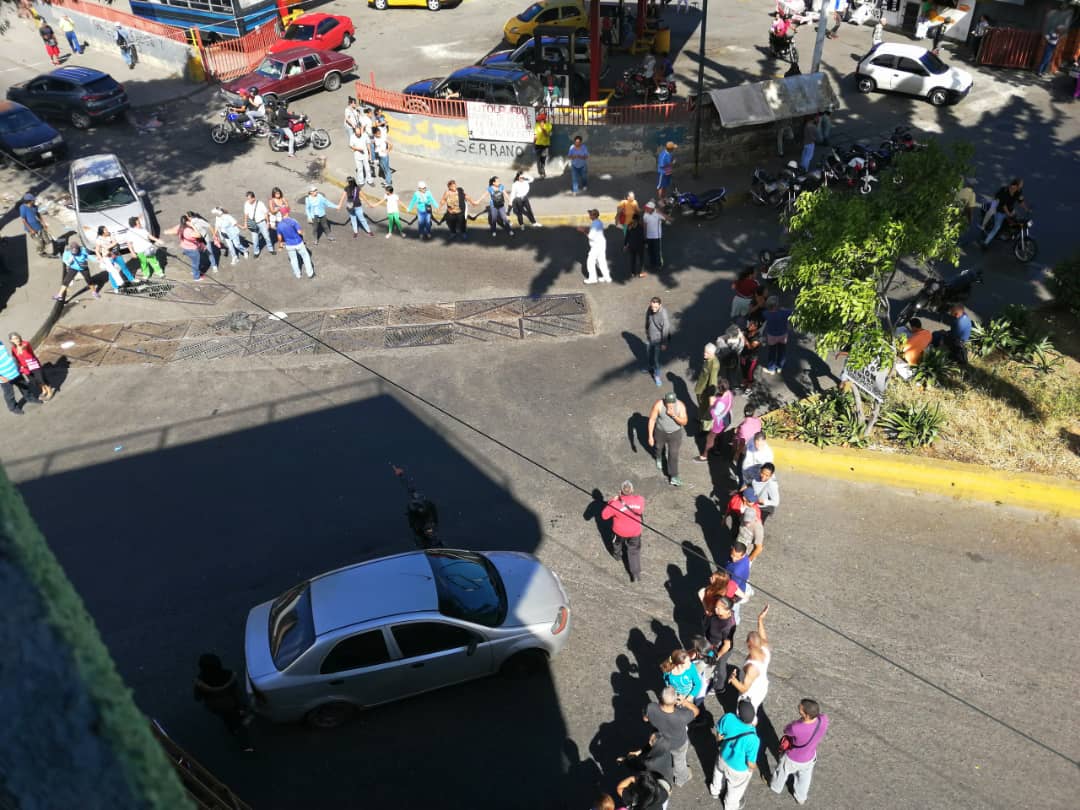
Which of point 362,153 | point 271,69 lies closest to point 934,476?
point 362,153

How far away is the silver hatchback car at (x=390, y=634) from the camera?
7961 millimetres

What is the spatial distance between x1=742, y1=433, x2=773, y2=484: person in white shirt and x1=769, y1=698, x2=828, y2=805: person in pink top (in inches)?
130

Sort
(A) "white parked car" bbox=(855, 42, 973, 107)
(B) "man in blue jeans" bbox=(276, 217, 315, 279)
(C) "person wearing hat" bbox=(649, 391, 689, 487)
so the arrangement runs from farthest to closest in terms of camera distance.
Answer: (A) "white parked car" bbox=(855, 42, 973, 107), (B) "man in blue jeans" bbox=(276, 217, 315, 279), (C) "person wearing hat" bbox=(649, 391, 689, 487)

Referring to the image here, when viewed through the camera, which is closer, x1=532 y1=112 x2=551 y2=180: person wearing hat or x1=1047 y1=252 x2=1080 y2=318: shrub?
x1=1047 y1=252 x2=1080 y2=318: shrub

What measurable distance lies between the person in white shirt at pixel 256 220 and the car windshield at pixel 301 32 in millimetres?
12633

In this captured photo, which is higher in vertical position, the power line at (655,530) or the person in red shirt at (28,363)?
the person in red shirt at (28,363)

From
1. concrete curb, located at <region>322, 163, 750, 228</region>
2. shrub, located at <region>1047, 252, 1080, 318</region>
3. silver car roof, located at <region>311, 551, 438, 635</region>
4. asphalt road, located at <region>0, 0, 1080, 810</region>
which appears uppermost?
shrub, located at <region>1047, 252, 1080, 318</region>

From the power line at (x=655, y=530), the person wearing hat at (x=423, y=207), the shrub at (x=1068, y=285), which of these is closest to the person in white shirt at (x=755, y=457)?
the power line at (x=655, y=530)

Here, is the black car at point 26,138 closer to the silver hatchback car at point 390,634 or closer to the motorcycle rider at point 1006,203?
the silver hatchback car at point 390,634

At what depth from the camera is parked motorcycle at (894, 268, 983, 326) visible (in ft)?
44.3

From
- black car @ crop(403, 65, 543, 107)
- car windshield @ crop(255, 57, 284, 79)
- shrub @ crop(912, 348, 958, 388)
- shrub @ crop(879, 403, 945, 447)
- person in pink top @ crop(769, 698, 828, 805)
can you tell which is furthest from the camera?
car windshield @ crop(255, 57, 284, 79)

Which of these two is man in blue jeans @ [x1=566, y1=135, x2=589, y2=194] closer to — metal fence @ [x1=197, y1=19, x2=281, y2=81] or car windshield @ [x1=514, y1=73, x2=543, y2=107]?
car windshield @ [x1=514, y1=73, x2=543, y2=107]

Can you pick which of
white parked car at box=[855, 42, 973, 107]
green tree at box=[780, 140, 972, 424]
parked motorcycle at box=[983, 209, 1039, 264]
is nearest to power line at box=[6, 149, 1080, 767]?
green tree at box=[780, 140, 972, 424]

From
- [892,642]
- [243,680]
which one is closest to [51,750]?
[243,680]
